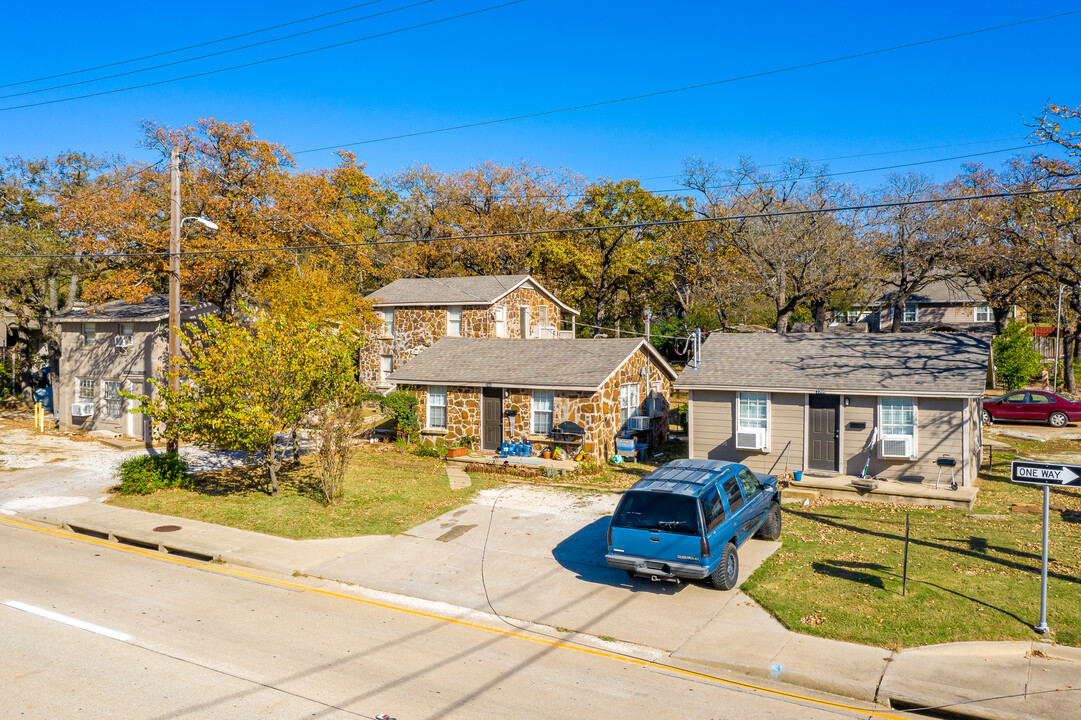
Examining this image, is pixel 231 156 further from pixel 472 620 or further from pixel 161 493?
pixel 472 620

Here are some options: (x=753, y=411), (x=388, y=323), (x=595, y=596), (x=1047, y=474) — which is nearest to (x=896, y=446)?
(x=753, y=411)

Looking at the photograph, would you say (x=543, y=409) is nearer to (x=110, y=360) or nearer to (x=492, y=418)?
(x=492, y=418)

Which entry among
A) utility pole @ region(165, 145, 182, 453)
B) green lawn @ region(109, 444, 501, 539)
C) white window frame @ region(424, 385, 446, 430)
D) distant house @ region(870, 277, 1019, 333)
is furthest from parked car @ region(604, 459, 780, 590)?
distant house @ region(870, 277, 1019, 333)

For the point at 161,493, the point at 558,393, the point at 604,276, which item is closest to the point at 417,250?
the point at 604,276

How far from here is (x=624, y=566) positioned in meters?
12.3

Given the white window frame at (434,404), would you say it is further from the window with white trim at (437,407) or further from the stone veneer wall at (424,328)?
the stone veneer wall at (424,328)

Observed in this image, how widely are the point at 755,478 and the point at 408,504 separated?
8816mm

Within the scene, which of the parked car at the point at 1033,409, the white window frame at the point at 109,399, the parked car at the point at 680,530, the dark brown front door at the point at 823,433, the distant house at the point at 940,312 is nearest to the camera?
the parked car at the point at 680,530

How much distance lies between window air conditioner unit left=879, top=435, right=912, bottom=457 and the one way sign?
9.47 meters

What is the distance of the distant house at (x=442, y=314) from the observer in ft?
122

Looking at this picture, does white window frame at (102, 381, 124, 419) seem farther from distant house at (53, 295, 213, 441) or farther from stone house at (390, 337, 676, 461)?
stone house at (390, 337, 676, 461)

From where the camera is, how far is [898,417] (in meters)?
20.0

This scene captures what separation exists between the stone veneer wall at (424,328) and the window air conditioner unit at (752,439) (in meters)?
18.1

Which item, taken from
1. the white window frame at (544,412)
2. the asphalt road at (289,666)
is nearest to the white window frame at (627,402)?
the white window frame at (544,412)
